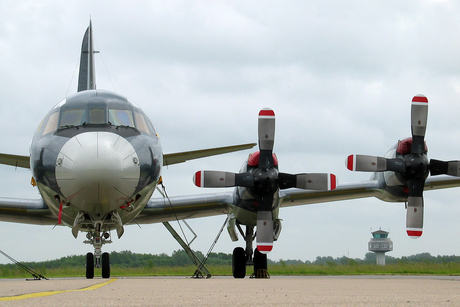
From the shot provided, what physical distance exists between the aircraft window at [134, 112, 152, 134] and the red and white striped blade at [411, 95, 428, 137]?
6433mm

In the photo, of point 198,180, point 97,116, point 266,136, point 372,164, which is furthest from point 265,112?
point 97,116

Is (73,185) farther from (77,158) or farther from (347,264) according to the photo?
(347,264)

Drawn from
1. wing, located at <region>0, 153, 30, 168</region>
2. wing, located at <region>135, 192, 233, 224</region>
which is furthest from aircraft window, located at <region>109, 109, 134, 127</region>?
wing, located at <region>135, 192, 233, 224</region>

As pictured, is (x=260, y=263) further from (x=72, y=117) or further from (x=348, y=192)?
(x=72, y=117)

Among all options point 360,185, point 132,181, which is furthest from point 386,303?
point 360,185

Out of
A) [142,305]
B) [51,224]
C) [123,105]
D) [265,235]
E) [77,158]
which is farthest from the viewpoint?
[51,224]

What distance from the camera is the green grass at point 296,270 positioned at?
23625 millimetres

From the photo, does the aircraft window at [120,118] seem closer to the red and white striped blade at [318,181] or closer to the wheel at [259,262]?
the red and white striped blade at [318,181]

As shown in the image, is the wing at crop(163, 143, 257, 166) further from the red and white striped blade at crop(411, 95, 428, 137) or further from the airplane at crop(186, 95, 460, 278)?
the red and white striped blade at crop(411, 95, 428, 137)

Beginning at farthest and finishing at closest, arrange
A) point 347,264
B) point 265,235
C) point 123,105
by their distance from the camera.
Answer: point 347,264
point 265,235
point 123,105

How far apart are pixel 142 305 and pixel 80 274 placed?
23.9 meters

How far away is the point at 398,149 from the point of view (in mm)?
14516

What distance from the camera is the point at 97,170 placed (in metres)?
10.4

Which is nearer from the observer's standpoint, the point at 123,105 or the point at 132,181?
the point at 132,181
